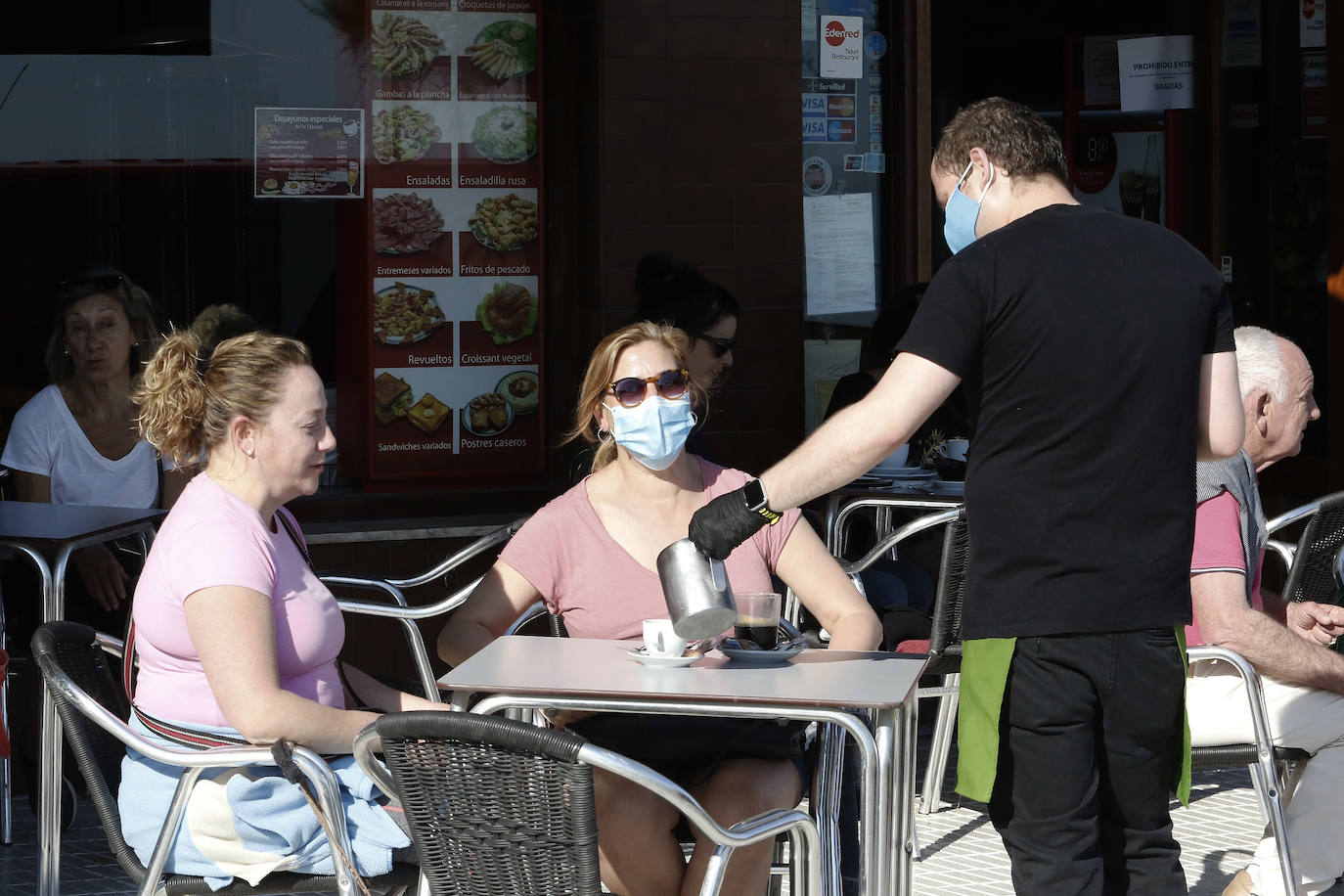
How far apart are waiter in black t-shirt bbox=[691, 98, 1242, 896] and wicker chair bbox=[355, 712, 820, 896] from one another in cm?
66

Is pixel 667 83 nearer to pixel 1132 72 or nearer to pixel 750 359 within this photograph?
pixel 750 359

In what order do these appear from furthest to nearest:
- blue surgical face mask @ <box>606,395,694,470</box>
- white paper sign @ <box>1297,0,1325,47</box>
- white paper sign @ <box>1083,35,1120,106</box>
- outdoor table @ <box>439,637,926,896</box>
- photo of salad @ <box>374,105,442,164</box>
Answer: white paper sign @ <box>1083,35,1120,106</box>, white paper sign @ <box>1297,0,1325,47</box>, photo of salad @ <box>374,105,442,164</box>, blue surgical face mask @ <box>606,395,694,470</box>, outdoor table @ <box>439,637,926,896</box>

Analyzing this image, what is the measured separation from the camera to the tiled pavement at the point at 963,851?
13.6 feet

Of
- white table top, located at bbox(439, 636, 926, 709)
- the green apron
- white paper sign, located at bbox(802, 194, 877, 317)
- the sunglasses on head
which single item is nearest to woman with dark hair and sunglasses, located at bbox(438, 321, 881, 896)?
the sunglasses on head

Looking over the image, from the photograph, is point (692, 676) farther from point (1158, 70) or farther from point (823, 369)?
point (1158, 70)

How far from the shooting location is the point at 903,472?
5.25 metres

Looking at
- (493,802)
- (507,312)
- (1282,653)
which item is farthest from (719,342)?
(493,802)

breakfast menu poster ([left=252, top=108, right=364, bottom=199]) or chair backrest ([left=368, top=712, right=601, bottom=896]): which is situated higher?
breakfast menu poster ([left=252, top=108, right=364, bottom=199])

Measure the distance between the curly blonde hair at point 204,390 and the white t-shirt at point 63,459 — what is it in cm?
190

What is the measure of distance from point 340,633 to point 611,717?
0.58m

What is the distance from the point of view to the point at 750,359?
5816 millimetres

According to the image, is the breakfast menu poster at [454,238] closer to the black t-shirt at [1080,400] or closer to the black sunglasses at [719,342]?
the black sunglasses at [719,342]

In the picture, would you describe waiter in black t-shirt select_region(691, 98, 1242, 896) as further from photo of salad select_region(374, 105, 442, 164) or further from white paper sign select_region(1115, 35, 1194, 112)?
white paper sign select_region(1115, 35, 1194, 112)

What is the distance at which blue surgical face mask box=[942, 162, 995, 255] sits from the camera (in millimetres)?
3115
